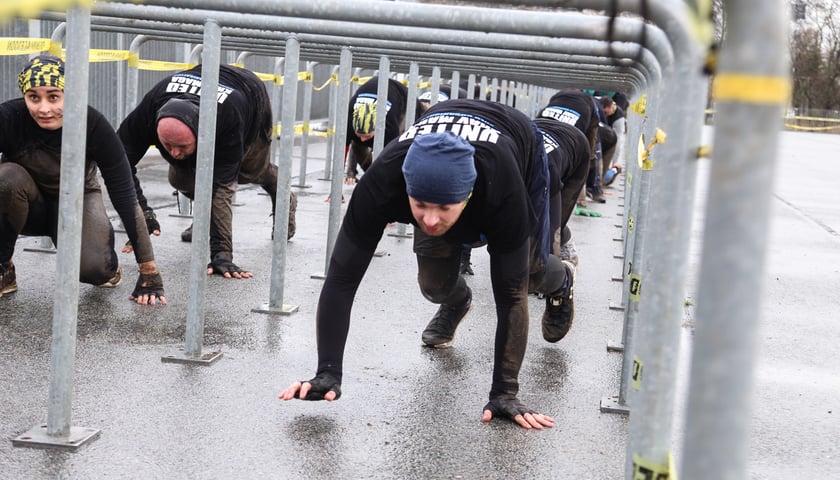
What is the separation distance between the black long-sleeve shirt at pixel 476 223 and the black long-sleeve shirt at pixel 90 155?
2.09 metres

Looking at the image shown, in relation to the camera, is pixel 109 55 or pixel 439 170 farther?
pixel 109 55

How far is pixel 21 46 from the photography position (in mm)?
6875

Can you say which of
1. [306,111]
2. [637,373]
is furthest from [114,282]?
[306,111]

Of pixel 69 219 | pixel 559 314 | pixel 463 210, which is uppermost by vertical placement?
pixel 463 210

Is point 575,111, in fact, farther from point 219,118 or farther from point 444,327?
point 444,327

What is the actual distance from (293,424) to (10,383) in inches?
49.4

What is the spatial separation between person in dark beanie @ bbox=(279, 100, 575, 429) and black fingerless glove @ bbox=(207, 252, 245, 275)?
306 cm

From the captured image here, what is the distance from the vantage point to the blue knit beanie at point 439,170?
3762mm

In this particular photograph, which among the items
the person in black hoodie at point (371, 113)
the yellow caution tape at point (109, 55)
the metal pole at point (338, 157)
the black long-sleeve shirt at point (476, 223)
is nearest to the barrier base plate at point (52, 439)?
the black long-sleeve shirt at point (476, 223)

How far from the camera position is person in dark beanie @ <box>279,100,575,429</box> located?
384 cm

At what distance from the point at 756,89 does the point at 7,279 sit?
Answer: 5.77m

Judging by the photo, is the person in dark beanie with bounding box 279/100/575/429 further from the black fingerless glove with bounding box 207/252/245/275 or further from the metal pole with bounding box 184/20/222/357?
the black fingerless glove with bounding box 207/252/245/275

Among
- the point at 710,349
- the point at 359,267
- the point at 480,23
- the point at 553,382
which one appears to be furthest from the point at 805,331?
the point at 710,349

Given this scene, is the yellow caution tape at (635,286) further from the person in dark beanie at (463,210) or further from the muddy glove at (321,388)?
the muddy glove at (321,388)
